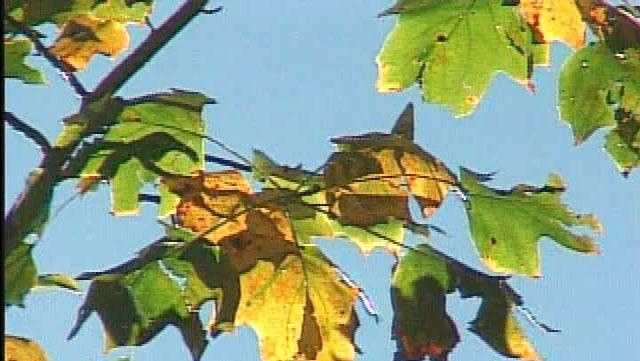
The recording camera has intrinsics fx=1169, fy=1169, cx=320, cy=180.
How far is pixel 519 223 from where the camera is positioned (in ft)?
1.94

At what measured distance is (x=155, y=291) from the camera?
0.52 meters

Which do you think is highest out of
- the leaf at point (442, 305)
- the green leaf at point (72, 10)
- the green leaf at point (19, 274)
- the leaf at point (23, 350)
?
the green leaf at point (72, 10)

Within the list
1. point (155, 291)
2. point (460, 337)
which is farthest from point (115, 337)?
point (460, 337)

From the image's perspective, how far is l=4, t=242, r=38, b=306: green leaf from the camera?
1.50 ft

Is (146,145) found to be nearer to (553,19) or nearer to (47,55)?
(47,55)

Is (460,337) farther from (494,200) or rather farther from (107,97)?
(107,97)

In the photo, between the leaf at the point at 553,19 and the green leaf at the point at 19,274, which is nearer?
the green leaf at the point at 19,274

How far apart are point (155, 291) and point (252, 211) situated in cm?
6

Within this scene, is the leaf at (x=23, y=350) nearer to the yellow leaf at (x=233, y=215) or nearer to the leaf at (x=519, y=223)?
the yellow leaf at (x=233, y=215)

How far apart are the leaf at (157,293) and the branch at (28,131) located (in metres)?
0.06

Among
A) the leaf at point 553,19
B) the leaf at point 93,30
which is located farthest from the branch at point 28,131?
the leaf at point 553,19

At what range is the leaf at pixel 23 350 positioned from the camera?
0.48 m

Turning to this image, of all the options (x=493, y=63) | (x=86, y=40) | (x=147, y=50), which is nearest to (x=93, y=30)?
(x=86, y=40)

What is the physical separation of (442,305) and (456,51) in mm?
142
